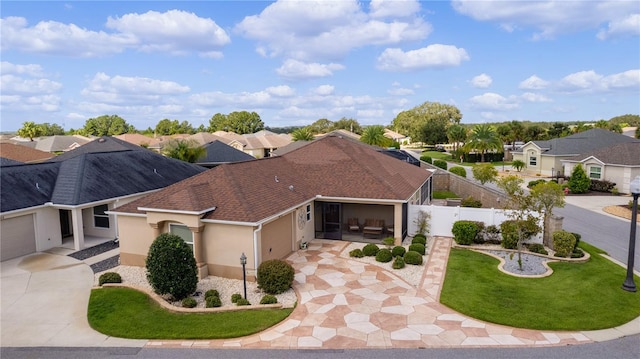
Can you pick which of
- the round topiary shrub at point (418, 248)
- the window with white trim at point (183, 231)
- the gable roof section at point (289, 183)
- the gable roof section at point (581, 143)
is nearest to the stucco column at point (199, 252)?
the window with white trim at point (183, 231)

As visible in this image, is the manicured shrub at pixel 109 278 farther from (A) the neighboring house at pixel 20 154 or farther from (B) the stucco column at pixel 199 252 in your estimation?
(A) the neighboring house at pixel 20 154

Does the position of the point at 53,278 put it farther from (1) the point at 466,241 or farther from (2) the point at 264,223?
(1) the point at 466,241

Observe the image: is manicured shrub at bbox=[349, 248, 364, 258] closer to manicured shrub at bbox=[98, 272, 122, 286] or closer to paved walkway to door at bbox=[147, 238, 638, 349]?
paved walkway to door at bbox=[147, 238, 638, 349]

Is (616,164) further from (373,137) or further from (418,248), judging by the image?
(418,248)

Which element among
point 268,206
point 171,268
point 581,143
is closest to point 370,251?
point 268,206

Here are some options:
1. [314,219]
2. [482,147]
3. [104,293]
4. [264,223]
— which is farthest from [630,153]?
[104,293]

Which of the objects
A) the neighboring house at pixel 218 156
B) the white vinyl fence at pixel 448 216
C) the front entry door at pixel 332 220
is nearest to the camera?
the white vinyl fence at pixel 448 216

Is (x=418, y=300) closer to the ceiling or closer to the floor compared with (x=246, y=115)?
closer to the floor
